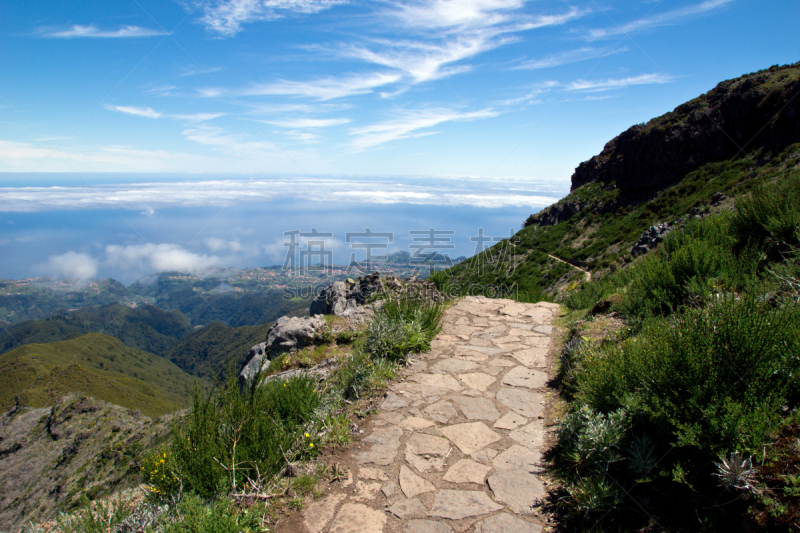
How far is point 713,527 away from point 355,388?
2.88 meters

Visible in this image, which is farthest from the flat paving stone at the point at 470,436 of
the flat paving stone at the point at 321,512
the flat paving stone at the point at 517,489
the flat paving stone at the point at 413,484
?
the flat paving stone at the point at 321,512

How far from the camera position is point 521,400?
3652 millimetres

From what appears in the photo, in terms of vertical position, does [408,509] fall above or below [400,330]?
below

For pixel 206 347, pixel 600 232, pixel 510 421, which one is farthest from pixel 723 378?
pixel 206 347

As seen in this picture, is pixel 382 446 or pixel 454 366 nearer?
pixel 382 446

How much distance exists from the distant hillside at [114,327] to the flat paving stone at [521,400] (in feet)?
506

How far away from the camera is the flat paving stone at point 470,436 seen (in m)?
2.92

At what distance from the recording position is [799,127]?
37.0 m

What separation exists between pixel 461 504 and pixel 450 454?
1.72 feet

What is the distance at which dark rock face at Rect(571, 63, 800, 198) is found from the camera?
4094 cm

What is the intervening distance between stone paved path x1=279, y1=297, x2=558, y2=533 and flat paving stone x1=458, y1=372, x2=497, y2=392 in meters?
0.01

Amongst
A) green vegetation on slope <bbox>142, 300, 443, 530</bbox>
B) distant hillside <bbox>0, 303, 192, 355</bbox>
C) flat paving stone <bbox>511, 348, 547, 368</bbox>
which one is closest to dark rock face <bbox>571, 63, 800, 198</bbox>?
flat paving stone <bbox>511, 348, 547, 368</bbox>

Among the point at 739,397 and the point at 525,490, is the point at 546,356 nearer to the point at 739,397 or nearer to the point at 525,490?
the point at 525,490

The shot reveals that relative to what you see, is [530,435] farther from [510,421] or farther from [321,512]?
[321,512]
